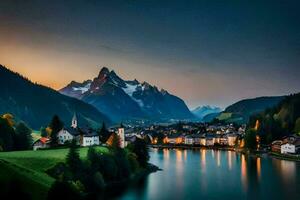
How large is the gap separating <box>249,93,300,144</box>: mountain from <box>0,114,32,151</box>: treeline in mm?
58903

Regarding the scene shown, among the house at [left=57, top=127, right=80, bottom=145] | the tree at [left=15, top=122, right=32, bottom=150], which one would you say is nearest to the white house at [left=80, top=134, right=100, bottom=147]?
the house at [left=57, top=127, right=80, bottom=145]

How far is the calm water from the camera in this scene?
42.3m

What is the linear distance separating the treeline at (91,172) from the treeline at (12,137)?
12.1 m

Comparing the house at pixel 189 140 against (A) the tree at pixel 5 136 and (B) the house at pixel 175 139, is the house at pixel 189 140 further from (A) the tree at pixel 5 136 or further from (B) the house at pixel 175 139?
(A) the tree at pixel 5 136

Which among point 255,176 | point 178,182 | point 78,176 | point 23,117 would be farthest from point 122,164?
point 23,117

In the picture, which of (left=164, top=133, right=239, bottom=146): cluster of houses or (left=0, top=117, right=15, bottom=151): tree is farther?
(left=164, top=133, right=239, bottom=146): cluster of houses

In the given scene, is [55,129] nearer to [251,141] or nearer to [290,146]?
[290,146]

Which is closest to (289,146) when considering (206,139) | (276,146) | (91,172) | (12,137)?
(276,146)

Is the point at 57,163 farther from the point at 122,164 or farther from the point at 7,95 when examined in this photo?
the point at 7,95

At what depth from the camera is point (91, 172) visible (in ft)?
146

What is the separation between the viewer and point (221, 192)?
43594mm

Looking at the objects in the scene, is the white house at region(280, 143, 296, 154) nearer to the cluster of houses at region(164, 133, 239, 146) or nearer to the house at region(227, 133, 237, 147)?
the cluster of houses at region(164, 133, 239, 146)

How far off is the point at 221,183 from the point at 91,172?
47.3ft

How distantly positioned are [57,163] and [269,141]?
69.7 meters
